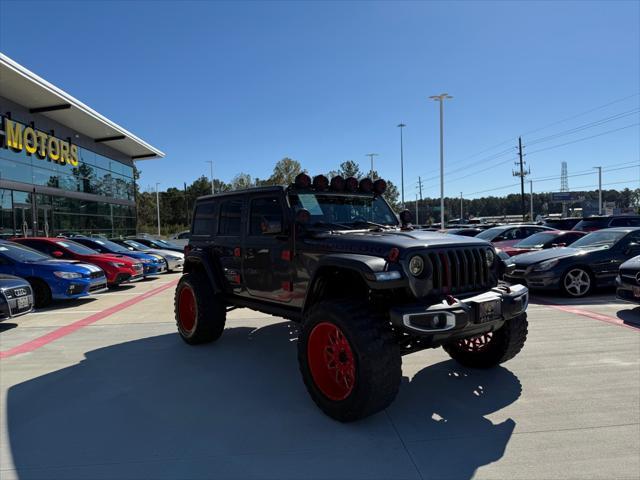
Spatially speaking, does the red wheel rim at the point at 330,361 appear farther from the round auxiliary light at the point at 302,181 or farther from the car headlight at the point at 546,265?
the car headlight at the point at 546,265

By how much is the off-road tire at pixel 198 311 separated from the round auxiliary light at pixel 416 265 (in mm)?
3008

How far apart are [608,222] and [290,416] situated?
16.4 m

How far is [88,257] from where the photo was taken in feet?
38.7

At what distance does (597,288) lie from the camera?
29.9 ft

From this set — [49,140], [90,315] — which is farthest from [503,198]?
[90,315]

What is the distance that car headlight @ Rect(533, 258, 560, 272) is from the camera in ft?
29.5

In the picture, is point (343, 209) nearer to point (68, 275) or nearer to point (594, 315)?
point (594, 315)

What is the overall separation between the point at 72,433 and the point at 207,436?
1.08 m

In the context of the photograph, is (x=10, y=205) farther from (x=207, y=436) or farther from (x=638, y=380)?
(x=638, y=380)

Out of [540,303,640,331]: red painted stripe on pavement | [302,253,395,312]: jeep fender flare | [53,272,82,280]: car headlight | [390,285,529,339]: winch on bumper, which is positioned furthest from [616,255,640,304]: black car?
[53,272,82,280]: car headlight

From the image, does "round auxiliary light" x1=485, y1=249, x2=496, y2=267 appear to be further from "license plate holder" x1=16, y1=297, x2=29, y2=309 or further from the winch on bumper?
"license plate holder" x1=16, y1=297, x2=29, y2=309

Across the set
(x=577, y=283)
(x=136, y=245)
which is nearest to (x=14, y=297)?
(x=577, y=283)

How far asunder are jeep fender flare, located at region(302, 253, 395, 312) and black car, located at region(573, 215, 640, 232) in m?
15.1

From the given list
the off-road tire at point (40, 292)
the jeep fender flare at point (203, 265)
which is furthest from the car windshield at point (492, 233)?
the off-road tire at point (40, 292)
